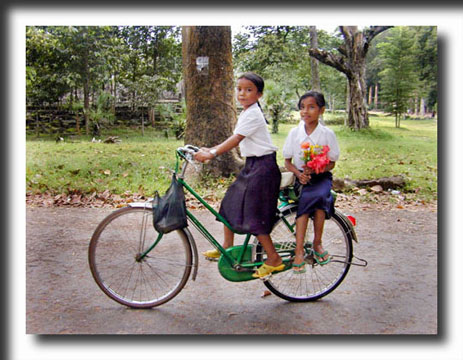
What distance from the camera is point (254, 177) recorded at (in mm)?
2814

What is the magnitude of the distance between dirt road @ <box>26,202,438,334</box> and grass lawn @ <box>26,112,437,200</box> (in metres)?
0.25

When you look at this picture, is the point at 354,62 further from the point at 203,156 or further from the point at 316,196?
the point at 203,156

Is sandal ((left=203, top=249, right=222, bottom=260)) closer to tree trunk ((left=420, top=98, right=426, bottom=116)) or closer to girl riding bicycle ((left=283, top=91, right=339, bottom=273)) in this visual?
girl riding bicycle ((left=283, top=91, right=339, bottom=273))

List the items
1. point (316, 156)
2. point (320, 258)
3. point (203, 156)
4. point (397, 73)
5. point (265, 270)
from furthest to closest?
point (397, 73)
point (320, 258)
point (265, 270)
point (316, 156)
point (203, 156)

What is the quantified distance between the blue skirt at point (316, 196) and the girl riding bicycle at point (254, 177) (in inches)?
6.9

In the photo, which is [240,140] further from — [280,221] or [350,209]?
[350,209]

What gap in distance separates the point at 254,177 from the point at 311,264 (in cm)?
75

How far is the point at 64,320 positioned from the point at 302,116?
1.99 metres

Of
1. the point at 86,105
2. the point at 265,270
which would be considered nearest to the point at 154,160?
the point at 86,105

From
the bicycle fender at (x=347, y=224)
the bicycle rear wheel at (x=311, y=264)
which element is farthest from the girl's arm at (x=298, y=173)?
the bicycle fender at (x=347, y=224)

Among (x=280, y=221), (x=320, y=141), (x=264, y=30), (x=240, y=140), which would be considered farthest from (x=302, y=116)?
(x=264, y=30)

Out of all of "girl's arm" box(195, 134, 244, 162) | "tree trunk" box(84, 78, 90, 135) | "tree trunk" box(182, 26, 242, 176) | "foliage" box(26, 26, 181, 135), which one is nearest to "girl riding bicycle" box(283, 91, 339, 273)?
"girl's arm" box(195, 134, 244, 162)

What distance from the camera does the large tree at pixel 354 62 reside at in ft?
12.0

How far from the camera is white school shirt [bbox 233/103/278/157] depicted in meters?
2.73
